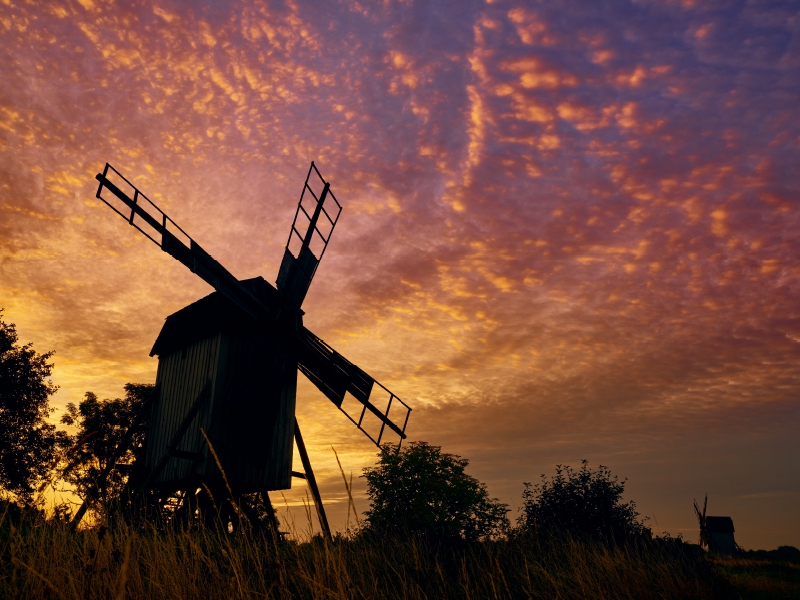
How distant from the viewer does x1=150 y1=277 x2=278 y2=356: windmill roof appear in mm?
16219

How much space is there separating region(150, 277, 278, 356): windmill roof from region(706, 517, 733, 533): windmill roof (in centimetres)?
7179

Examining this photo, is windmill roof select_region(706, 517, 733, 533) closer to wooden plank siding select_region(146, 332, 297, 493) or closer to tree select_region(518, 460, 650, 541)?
tree select_region(518, 460, 650, 541)

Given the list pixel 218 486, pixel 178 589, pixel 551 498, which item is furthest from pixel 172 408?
pixel 551 498

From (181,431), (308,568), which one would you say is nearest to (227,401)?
(181,431)

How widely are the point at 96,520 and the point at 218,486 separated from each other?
897 centimetres

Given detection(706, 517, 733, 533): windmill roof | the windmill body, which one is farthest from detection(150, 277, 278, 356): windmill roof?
detection(706, 517, 733, 533): windmill roof

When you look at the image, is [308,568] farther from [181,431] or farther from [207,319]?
[207,319]

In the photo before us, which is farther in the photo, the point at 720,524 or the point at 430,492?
the point at 720,524

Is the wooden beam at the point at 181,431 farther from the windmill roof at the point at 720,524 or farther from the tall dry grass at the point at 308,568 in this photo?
the windmill roof at the point at 720,524

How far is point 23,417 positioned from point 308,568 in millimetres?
29266

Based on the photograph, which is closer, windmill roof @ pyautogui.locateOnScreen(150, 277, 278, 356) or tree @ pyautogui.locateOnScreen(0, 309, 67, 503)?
windmill roof @ pyautogui.locateOnScreen(150, 277, 278, 356)

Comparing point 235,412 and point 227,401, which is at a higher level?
point 227,401

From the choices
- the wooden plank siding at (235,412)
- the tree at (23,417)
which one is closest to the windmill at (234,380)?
the wooden plank siding at (235,412)

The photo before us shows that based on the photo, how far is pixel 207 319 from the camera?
16.7m
